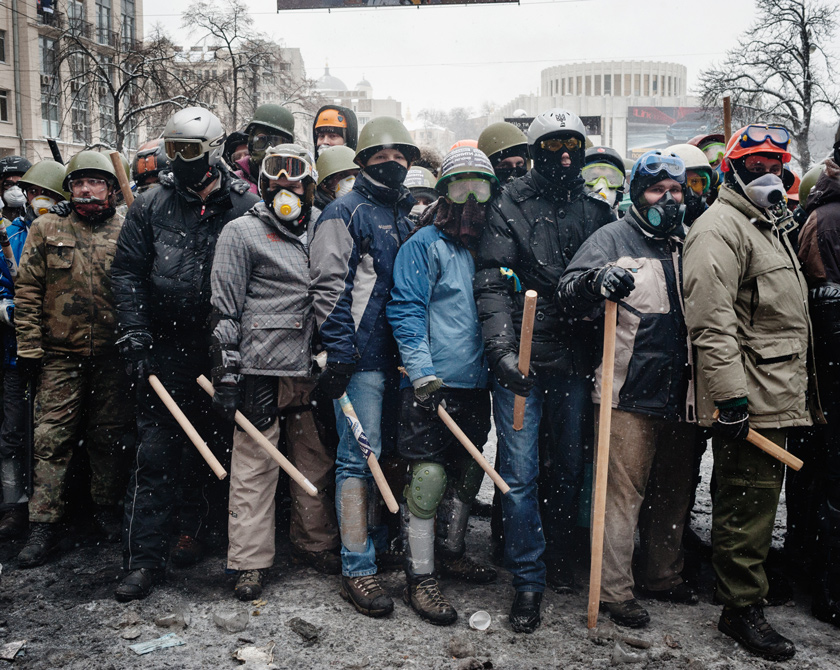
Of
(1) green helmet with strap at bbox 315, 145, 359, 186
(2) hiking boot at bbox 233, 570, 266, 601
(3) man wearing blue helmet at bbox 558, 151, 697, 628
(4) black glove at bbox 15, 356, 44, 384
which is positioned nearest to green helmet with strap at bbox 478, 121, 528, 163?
(1) green helmet with strap at bbox 315, 145, 359, 186

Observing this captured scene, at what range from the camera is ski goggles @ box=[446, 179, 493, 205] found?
389 centimetres

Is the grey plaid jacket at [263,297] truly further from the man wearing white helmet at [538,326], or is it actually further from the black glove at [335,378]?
the man wearing white helmet at [538,326]

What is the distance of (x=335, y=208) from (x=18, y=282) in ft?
7.26

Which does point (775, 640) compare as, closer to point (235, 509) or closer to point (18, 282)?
point (235, 509)

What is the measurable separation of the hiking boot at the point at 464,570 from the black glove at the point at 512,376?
119 centimetres

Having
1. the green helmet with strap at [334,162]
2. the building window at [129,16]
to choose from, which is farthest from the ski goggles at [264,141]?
the building window at [129,16]

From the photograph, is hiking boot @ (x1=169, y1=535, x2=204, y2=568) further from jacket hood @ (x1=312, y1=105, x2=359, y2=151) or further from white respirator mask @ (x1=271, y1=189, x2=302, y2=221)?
jacket hood @ (x1=312, y1=105, x2=359, y2=151)

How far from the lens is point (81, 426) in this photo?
191 inches

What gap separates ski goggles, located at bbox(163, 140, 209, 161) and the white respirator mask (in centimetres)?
58

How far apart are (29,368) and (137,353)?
53.5 inches

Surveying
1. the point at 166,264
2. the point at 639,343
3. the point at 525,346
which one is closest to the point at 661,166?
the point at 639,343

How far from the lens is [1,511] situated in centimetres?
505

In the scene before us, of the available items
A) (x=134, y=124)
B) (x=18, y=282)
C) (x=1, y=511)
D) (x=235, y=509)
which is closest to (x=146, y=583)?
(x=235, y=509)

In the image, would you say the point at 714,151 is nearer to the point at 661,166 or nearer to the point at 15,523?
the point at 661,166
